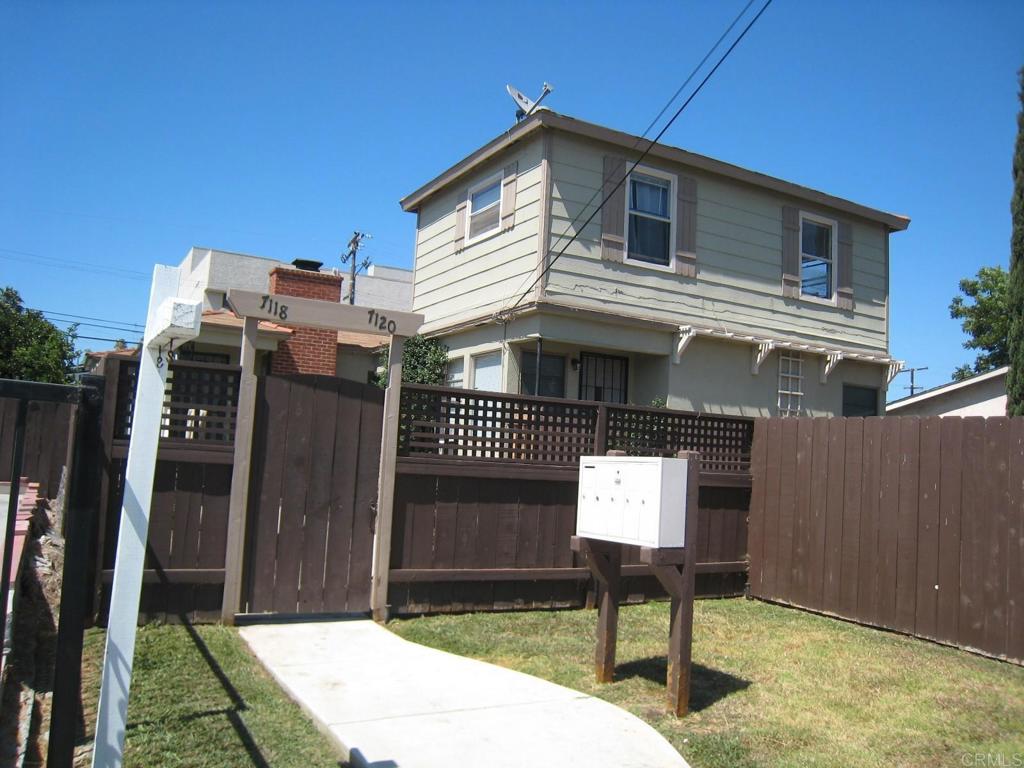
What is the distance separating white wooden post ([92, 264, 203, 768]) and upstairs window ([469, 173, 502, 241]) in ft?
30.5

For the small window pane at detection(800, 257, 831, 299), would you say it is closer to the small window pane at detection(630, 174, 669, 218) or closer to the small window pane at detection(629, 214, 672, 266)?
the small window pane at detection(629, 214, 672, 266)

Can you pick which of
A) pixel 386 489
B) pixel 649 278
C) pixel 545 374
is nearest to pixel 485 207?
pixel 649 278

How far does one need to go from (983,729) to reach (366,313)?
5.13 m

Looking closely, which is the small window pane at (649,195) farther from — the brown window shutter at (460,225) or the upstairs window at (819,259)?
the upstairs window at (819,259)

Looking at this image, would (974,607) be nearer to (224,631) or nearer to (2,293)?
(224,631)

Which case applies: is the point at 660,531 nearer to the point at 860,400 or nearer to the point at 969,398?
the point at 860,400

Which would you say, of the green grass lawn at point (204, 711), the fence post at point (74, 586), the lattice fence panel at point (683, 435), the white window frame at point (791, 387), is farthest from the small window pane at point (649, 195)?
the fence post at point (74, 586)

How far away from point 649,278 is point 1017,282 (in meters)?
4.70

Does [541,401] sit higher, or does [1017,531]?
[541,401]

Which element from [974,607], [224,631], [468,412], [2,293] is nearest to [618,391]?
[468,412]

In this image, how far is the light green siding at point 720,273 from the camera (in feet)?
36.6

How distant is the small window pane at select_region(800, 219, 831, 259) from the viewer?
1379 cm

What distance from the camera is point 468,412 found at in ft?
24.8

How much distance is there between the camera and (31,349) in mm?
19516
